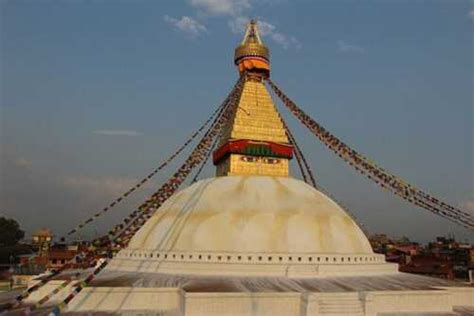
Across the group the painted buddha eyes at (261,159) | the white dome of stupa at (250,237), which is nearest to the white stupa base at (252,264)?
the white dome of stupa at (250,237)

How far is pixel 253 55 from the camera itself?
1930 centimetres

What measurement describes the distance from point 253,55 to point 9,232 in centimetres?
2539

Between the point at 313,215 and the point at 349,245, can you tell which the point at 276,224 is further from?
the point at 349,245

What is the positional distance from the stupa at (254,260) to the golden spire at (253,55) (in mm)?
3028

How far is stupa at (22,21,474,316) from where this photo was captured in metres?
10.5

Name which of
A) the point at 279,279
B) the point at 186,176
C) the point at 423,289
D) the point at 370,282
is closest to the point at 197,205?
the point at 186,176

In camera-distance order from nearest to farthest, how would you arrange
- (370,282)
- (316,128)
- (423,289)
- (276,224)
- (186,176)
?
1. (423,289)
2. (370,282)
3. (276,224)
4. (186,176)
5. (316,128)

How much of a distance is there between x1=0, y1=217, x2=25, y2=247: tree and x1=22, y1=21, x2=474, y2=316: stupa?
23.3 meters

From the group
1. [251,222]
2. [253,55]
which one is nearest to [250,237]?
[251,222]

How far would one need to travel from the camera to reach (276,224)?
1326cm

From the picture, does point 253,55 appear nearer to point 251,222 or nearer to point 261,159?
point 261,159

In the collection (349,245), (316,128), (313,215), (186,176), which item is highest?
(316,128)

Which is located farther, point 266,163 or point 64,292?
point 266,163

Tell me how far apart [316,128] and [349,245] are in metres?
5.45
